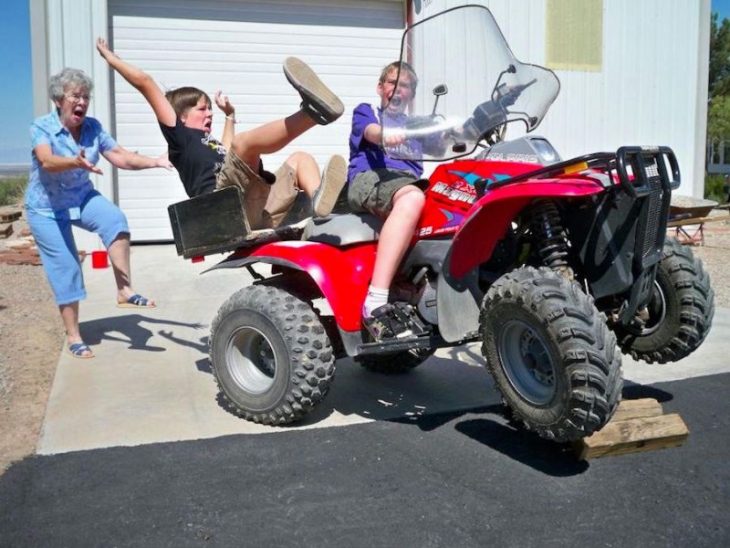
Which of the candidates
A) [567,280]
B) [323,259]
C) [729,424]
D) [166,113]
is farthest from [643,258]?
[166,113]

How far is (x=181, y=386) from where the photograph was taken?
5.20 meters

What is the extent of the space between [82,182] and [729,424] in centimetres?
449

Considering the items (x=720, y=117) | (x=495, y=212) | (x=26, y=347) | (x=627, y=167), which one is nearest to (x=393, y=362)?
(x=495, y=212)

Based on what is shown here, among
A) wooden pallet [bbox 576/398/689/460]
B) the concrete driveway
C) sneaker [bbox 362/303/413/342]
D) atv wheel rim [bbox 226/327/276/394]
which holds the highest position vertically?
Result: sneaker [bbox 362/303/413/342]

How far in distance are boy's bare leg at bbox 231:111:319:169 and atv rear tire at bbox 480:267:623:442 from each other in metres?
1.36

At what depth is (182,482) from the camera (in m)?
3.56

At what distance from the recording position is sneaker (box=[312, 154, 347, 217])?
4.15 meters

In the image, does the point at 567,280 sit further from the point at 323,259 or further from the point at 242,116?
the point at 242,116

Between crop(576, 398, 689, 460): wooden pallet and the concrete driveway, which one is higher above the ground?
crop(576, 398, 689, 460): wooden pallet

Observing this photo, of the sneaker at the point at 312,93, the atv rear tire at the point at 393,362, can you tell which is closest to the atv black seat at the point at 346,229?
the sneaker at the point at 312,93

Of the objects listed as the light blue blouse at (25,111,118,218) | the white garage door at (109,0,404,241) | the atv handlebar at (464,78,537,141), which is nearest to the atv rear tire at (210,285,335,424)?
the atv handlebar at (464,78,537,141)

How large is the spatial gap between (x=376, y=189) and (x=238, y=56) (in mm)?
7244

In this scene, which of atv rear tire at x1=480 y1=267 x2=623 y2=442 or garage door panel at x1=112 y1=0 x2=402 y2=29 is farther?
garage door panel at x1=112 y1=0 x2=402 y2=29

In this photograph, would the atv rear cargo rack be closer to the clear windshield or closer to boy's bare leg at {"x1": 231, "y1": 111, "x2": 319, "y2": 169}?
the clear windshield
